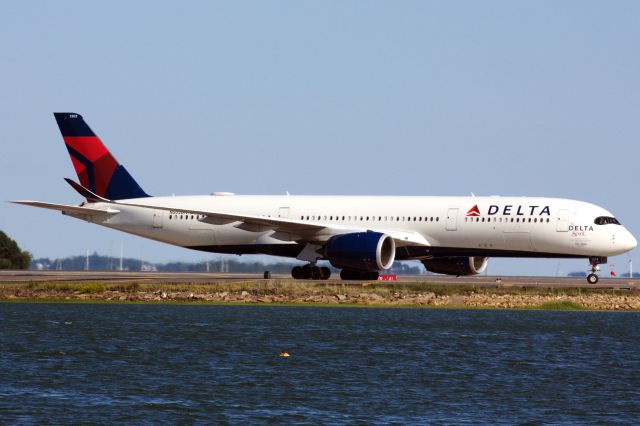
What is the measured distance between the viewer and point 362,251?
60.9 meters

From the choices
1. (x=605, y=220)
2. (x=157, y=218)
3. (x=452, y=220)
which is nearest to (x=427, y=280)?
(x=452, y=220)

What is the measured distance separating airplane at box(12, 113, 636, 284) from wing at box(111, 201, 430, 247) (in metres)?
0.05

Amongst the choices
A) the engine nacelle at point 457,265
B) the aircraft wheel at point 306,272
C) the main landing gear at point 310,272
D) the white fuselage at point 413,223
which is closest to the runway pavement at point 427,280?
the main landing gear at point 310,272

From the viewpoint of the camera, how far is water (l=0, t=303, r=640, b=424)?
29.9 m

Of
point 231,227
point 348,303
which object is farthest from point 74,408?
point 231,227

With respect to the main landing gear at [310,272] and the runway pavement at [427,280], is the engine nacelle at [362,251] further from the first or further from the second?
the main landing gear at [310,272]

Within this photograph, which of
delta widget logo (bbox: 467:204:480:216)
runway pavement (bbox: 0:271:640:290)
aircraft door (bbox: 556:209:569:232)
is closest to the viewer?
aircraft door (bbox: 556:209:569:232)

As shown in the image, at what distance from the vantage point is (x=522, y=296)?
60.4 metres

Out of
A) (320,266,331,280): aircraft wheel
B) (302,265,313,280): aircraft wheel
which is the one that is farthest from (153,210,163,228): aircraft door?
(320,266,331,280): aircraft wheel

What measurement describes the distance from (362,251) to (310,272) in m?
7.80

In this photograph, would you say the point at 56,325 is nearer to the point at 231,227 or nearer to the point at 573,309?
Result: the point at 231,227

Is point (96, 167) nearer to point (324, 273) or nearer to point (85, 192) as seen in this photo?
point (85, 192)

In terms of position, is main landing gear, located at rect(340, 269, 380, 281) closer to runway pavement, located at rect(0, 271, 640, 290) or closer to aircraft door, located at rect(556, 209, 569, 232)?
runway pavement, located at rect(0, 271, 640, 290)

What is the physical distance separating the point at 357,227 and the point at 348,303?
695 centimetres
